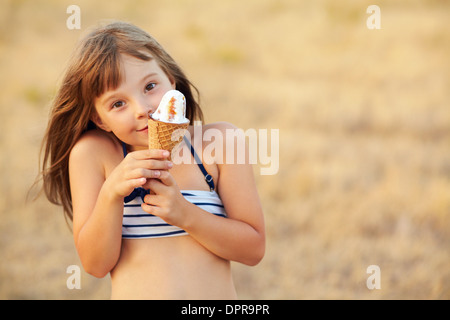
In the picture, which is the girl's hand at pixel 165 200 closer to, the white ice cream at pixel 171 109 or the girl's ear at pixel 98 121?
the white ice cream at pixel 171 109

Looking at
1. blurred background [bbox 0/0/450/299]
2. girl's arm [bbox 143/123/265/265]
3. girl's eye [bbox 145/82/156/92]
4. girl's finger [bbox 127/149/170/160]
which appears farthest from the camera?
blurred background [bbox 0/0/450/299]

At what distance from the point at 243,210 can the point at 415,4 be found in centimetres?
1205

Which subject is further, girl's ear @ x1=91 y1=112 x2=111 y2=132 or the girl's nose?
girl's ear @ x1=91 y1=112 x2=111 y2=132

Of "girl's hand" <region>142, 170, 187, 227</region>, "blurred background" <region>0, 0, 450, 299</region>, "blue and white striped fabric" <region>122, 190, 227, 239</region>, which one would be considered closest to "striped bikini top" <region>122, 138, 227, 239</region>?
"blue and white striped fabric" <region>122, 190, 227, 239</region>

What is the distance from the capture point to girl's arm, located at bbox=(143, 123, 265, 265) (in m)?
1.66

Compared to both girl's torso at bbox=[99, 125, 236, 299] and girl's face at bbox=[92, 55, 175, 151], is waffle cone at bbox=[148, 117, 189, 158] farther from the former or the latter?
girl's torso at bbox=[99, 125, 236, 299]

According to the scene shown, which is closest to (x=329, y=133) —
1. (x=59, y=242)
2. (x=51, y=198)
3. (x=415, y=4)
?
(x=59, y=242)

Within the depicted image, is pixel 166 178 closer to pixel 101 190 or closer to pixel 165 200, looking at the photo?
pixel 165 200

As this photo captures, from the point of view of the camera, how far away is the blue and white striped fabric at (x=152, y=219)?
6.02 feet

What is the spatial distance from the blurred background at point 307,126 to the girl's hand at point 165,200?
1426mm

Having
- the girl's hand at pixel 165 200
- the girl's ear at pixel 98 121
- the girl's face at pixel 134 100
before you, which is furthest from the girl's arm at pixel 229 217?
the girl's ear at pixel 98 121

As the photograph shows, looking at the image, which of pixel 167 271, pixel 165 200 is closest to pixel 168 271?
pixel 167 271

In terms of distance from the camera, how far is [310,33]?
10.8 m

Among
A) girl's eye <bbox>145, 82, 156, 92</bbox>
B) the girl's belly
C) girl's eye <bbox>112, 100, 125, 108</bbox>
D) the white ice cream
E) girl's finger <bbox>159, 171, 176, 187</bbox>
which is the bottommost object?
the girl's belly
